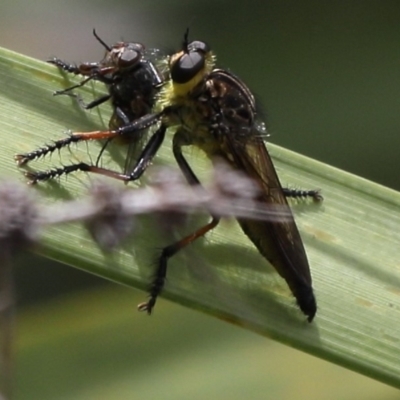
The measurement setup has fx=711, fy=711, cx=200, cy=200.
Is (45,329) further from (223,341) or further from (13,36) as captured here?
(13,36)

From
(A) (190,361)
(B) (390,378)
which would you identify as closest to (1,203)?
(B) (390,378)

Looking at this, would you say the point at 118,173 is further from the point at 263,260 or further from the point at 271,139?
the point at 271,139

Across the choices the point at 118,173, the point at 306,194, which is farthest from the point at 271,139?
the point at 118,173

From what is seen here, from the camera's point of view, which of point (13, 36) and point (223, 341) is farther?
point (13, 36)

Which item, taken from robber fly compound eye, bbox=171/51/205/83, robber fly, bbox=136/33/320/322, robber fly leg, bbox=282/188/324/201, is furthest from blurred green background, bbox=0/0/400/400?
robber fly leg, bbox=282/188/324/201

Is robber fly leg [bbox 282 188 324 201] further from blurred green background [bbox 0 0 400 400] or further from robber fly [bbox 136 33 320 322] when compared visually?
blurred green background [bbox 0 0 400 400]

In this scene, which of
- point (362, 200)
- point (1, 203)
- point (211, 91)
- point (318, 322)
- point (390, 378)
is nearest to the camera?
point (1, 203)
